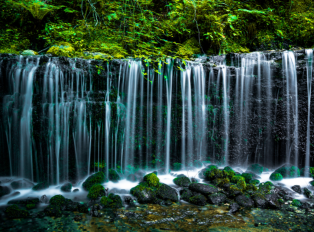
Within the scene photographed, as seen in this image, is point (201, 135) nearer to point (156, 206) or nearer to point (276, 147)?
point (276, 147)

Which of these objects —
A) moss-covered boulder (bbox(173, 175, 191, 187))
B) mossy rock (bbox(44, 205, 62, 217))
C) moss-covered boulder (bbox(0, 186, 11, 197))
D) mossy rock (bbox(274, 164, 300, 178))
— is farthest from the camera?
mossy rock (bbox(274, 164, 300, 178))

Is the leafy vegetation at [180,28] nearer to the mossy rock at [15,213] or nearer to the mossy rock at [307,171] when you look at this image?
the mossy rock at [307,171]

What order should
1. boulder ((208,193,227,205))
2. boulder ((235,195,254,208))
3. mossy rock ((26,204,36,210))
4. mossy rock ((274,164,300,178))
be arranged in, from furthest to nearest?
mossy rock ((274,164,300,178)) < boulder ((208,193,227,205)) < boulder ((235,195,254,208)) < mossy rock ((26,204,36,210))

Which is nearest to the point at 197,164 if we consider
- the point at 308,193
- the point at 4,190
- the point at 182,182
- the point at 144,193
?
the point at 182,182

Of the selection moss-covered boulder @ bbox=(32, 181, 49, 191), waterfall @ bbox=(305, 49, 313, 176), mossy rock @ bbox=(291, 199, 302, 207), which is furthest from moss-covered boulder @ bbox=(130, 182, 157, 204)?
waterfall @ bbox=(305, 49, 313, 176)

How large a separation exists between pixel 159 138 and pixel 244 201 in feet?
11.0

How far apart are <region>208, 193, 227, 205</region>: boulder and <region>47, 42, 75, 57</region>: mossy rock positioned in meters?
6.29

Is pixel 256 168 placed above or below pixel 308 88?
below

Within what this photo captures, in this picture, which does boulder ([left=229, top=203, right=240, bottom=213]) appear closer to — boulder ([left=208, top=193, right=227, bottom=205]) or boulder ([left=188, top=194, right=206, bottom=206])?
boulder ([left=208, top=193, right=227, bottom=205])

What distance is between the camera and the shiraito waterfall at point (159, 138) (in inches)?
183

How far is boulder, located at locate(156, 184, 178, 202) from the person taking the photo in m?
4.86

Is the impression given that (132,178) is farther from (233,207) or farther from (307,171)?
(307,171)

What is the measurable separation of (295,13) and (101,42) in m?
8.43

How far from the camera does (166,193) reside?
4.96 m
